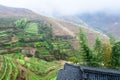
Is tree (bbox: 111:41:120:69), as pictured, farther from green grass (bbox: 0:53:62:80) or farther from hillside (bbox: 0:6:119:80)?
green grass (bbox: 0:53:62:80)

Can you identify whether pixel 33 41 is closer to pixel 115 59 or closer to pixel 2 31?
pixel 2 31

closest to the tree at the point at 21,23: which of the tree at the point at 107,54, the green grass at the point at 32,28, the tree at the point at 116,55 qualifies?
the green grass at the point at 32,28

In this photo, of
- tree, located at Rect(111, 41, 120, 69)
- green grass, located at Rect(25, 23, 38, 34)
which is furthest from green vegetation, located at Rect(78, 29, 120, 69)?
green grass, located at Rect(25, 23, 38, 34)

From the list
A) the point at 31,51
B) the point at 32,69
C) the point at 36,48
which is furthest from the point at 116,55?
the point at 36,48

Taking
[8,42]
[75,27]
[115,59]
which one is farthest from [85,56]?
[75,27]

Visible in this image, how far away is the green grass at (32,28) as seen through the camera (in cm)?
11722

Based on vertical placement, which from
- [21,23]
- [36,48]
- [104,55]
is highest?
[21,23]

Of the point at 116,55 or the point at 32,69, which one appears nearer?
the point at 116,55

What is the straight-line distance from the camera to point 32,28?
12225 centimetres

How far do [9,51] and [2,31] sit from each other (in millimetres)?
22008

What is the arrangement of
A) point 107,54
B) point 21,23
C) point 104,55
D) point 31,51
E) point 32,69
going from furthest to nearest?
point 21,23 → point 31,51 → point 32,69 → point 104,55 → point 107,54

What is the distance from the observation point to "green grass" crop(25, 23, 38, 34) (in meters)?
117

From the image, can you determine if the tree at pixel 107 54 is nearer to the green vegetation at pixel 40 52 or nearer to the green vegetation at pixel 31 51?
the green vegetation at pixel 40 52

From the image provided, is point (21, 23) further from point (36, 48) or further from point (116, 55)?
point (116, 55)
